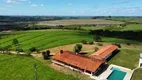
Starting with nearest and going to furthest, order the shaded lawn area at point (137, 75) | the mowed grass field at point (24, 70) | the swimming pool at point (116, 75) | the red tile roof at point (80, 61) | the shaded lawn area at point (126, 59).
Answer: the mowed grass field at point (24, 70) < the shaded lawn area at point (137, 75) < the swimming pool at point (116, 75) < the red tile roof at point (80, 61) < the shaded lawn area at point (126, 59)

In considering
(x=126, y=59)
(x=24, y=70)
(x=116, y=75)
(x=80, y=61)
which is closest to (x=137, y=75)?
(x=116, y=75)

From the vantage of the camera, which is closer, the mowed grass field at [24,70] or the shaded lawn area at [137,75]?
the mowed grass field at [24,70]

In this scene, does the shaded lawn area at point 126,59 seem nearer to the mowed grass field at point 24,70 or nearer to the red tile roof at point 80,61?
the red tile roof at point 80,61

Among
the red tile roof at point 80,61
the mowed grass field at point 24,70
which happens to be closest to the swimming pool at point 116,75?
the red tile roof at point 80,61

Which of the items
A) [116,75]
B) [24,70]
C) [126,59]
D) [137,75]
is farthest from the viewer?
[126,59]

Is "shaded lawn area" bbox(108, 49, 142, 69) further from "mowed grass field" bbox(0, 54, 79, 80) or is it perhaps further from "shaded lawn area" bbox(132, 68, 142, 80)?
"mowed grass field" bbox(0, 54, 79, 80)

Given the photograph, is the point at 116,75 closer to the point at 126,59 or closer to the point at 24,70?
the point at 126,59
